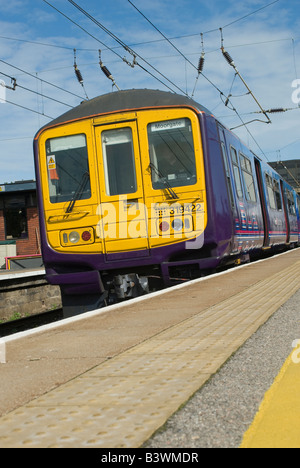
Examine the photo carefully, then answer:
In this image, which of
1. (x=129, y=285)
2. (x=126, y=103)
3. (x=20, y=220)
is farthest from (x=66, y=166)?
(x=20, y=220)

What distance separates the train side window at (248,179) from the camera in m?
12.0

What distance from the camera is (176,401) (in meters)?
2.65

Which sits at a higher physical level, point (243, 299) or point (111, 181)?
point (111, 181)

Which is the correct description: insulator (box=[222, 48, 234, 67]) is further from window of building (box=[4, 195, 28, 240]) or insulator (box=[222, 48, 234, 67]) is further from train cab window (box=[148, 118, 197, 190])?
window of building (box=[4, 195, 28, 240])

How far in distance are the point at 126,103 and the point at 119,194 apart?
136cm

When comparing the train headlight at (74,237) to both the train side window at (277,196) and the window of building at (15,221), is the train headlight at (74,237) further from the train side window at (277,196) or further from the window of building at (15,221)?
the window of building at (15,221)

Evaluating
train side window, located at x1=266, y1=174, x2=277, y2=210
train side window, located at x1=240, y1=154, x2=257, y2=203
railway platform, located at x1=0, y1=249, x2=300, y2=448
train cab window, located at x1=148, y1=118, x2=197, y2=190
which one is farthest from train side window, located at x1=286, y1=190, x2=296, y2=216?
railway platform, located at x1=0, y1=249, x2=300, y2=448

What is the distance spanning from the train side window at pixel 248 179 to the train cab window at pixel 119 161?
385 cm

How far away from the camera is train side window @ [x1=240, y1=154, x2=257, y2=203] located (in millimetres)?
12047

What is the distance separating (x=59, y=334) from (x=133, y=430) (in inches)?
108

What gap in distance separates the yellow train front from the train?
0.05ft
